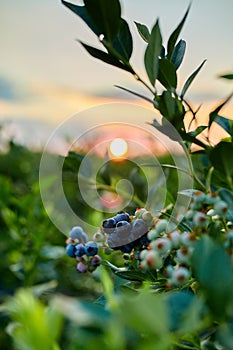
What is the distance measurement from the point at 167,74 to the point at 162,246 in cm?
16

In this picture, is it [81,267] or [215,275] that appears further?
[81,267]

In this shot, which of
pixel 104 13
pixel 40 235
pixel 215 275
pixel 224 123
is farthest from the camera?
pixel 40 235

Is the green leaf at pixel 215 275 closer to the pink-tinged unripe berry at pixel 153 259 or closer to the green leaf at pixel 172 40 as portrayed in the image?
the pink-tinged unripe berry at pixel 153 259

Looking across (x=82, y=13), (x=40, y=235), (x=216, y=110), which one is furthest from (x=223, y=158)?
(x=40, y=235)

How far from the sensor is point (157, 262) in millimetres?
338

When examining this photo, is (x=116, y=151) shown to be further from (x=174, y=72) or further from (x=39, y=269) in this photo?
(x=39, y=269)

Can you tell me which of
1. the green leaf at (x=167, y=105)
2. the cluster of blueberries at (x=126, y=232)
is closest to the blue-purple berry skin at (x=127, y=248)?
the cluster of blueberries at (x=126, y=232)

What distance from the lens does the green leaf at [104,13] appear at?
15.6 inches

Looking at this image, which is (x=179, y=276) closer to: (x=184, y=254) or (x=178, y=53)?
(x=184, y=254)

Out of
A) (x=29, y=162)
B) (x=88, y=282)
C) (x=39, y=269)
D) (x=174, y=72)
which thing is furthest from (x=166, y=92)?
(x=29, y=162)

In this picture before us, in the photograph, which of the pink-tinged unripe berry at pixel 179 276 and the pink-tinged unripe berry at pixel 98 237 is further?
the pink-tinged unripe berry at pixel 98 237

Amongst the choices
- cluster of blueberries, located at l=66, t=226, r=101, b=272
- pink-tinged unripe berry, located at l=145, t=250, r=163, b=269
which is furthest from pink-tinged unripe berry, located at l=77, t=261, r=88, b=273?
pink-tinged unripe berry, located at l=145, t=250, r=163, b=269

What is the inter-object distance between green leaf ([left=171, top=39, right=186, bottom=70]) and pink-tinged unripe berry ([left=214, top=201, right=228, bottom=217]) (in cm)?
17

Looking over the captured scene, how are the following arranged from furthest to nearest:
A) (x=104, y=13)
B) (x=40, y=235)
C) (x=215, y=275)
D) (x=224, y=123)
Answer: (x=40, y=235) → (x=224, y=123) → (x=104, y=13) → (x=215, y=275)
